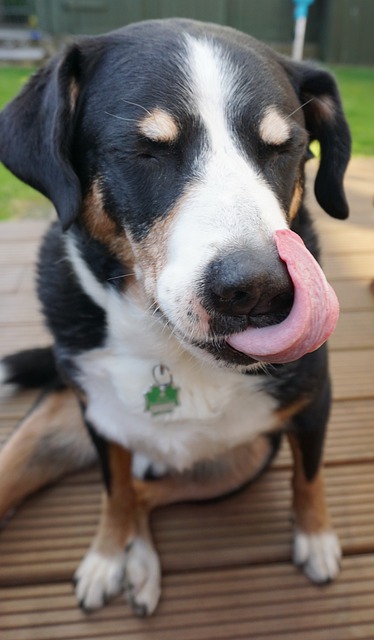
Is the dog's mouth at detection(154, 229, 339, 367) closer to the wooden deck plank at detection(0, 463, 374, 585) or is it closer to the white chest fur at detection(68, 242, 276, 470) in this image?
the white chest fur at detection(68, 242, 276, 470)

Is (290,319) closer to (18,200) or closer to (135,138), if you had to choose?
(135,138)

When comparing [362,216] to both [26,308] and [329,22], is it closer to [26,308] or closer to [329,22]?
[26,308]

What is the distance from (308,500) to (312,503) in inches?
0.5

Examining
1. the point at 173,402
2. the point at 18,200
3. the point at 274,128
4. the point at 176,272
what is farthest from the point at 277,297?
the point at 18,200

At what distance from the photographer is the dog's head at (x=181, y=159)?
3.16 ft

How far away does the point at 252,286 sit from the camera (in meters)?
0.91

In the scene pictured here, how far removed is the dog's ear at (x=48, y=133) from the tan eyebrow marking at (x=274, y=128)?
387mm

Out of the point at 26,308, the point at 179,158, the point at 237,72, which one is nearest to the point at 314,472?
the point at 179,158

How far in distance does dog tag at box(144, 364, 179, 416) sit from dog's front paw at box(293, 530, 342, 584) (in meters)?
0.48

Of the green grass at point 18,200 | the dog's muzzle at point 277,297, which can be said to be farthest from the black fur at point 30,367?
the green grass at point 18,200

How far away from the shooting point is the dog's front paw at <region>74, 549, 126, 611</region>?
4.45 ft

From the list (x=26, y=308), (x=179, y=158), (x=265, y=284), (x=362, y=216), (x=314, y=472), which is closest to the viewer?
(x=265, y=284)

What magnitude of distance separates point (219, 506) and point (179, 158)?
3.10ft

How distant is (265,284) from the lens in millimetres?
907
